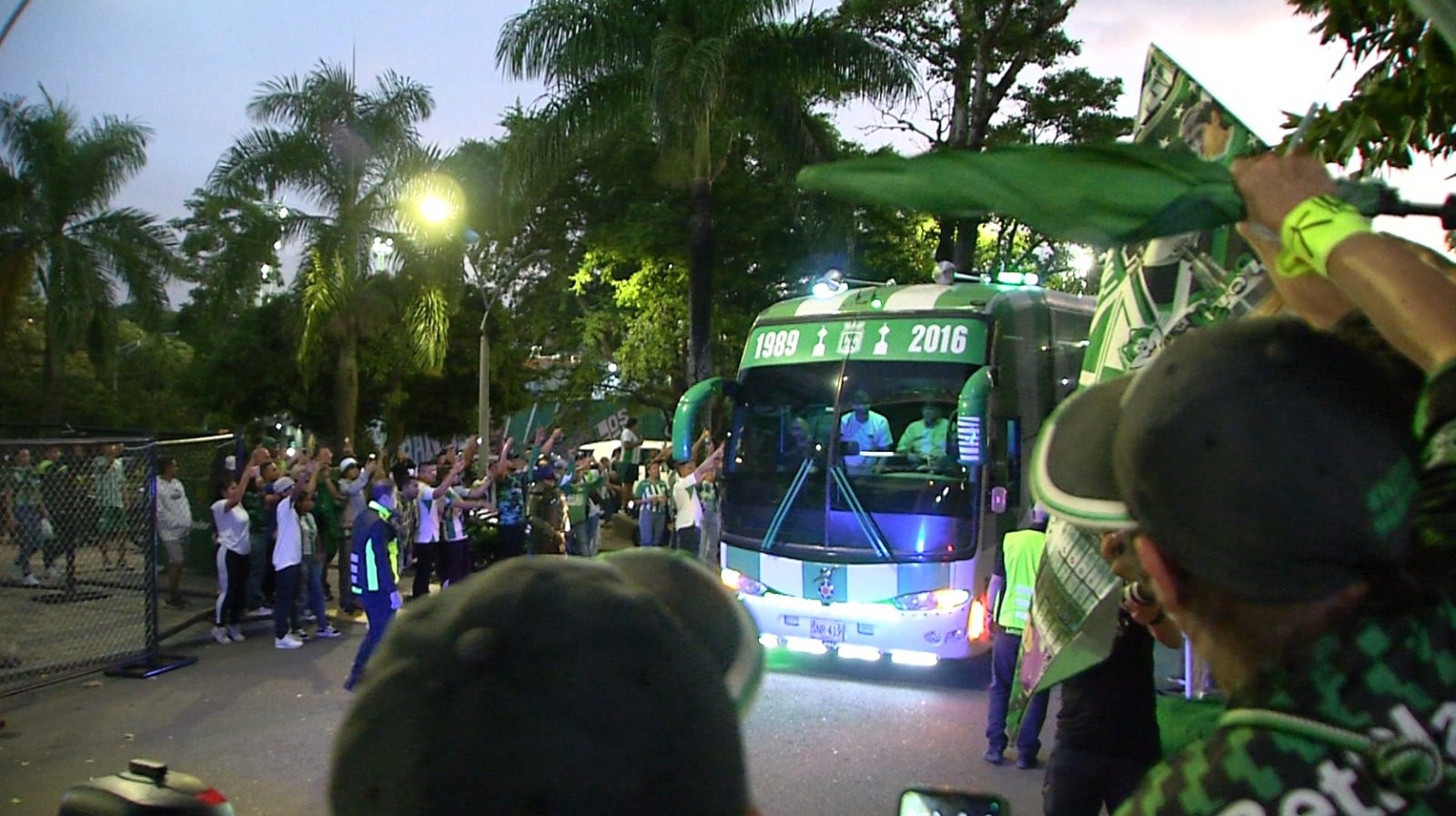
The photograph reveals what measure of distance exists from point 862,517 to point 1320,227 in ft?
29.5

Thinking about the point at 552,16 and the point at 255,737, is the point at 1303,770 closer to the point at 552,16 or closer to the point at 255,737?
the point at 255,737

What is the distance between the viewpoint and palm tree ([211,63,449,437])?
24.0 metres

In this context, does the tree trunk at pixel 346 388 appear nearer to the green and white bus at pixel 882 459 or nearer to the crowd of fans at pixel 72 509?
the crowd of fans at pixel 72 509

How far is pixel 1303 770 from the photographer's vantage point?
1.06m

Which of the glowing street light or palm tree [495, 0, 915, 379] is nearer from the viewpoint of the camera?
palm tree [495, 0, 915, 379]

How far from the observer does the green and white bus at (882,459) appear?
9922 millimetres

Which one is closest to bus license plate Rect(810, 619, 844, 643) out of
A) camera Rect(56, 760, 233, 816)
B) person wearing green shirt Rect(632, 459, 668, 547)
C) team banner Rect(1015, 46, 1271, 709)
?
person wearing green shirt Rect(632, 459, 668, 547)

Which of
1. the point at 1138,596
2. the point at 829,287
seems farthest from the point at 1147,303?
the point at 829,287

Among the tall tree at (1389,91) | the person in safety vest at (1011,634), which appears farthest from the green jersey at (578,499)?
the tall tree at (1389,91)

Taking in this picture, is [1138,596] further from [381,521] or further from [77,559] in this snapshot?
[77,559]

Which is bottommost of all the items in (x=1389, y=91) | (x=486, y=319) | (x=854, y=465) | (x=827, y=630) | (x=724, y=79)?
(x=827, y=630)

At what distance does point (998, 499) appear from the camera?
33.2 feet

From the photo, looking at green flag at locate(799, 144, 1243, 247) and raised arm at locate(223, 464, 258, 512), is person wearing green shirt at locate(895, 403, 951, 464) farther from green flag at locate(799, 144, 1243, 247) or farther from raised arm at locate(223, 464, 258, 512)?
green flag at locate(799, 144, 1243, 247)

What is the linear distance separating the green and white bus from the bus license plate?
11 millimetres
